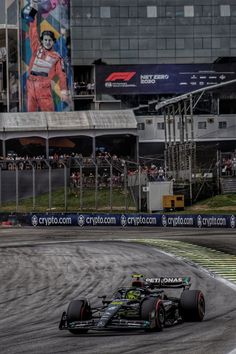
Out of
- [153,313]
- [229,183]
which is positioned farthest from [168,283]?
[229,183]

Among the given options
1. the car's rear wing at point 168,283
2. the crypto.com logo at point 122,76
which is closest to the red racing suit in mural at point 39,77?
the crypto.com logo at point 122,76

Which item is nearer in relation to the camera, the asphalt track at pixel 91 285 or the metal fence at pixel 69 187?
the asphalt track at pixel 91 285

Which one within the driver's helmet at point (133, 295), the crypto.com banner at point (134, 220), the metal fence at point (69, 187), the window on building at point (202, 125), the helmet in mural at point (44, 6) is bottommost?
the driver's helmet at point (133, 295)

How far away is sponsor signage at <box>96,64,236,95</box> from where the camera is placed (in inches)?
3784

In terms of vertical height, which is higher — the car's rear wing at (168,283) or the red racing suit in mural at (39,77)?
the red racing suit in mural at (39,77)

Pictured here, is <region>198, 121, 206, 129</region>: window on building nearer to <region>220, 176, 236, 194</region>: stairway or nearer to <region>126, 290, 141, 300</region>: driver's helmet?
<region>220, 176, 236, 194</region>: stairway

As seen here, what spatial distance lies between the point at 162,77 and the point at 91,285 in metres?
71.9

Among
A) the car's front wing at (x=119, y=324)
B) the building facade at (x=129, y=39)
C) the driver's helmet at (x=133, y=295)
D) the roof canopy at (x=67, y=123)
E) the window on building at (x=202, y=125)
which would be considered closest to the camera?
the car's front wing at (x=119, y=324)

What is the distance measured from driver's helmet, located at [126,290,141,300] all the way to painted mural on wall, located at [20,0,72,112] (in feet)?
262

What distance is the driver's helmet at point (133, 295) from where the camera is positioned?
58.0 ft

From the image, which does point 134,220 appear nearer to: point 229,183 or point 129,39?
A: point 229,183

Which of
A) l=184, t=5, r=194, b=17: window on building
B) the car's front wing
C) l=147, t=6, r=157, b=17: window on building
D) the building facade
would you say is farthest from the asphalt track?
l=184, t=5, r=194, b=17: window on building

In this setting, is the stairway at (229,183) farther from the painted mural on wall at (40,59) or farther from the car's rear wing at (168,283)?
the car's rear wing at (168,283)

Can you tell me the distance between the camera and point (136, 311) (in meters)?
17.1
